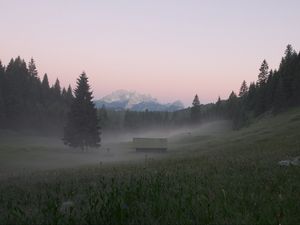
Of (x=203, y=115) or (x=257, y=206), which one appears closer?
(x=257, y=206)

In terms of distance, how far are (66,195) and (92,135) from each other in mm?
61644

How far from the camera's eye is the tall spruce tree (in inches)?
2689

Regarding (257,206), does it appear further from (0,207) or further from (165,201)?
(0,207)

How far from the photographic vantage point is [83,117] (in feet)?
224

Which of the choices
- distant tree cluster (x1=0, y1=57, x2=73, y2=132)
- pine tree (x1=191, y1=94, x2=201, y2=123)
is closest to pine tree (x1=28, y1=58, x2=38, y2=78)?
distant tree cluster (x1=0, y1=57, x2=73, y2=132)

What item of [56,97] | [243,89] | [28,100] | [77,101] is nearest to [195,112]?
[243,89]

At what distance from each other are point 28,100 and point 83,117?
204 ft

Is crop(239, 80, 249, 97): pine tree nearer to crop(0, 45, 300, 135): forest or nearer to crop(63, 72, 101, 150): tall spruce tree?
crop(0, 45, 300, 135): forest

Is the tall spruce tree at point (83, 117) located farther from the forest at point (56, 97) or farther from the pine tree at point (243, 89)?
the pine tree at point (243, 89)

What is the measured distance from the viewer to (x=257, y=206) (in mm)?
6062

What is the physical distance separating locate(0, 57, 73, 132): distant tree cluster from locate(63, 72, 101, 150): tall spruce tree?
158 feet

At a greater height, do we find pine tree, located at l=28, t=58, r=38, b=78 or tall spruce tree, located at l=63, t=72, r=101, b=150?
pine tree, located at l=28, t=58, r=38, b=78

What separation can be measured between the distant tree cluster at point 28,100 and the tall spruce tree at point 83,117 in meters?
48.0

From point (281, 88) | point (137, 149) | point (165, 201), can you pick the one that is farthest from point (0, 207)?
point (281, 88)
